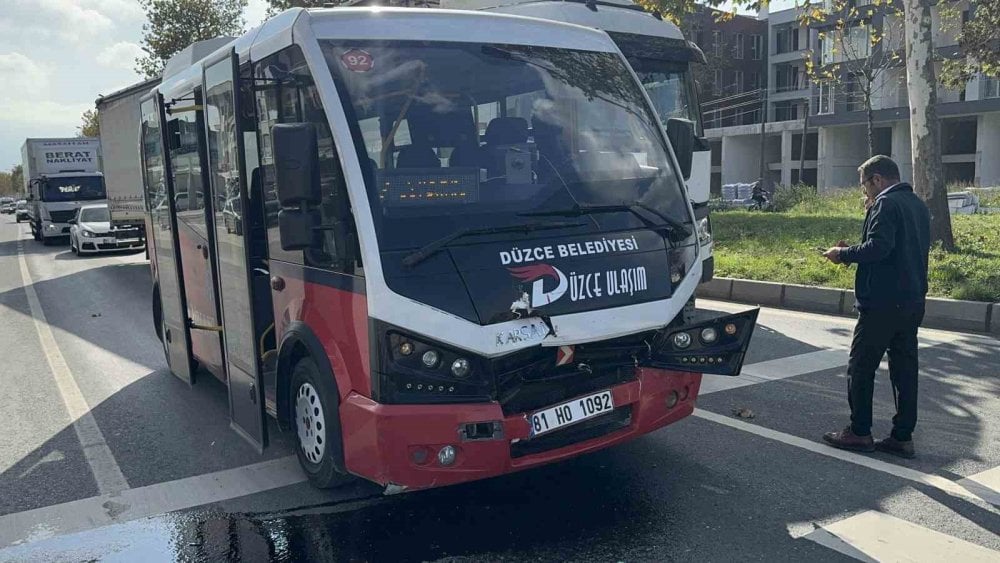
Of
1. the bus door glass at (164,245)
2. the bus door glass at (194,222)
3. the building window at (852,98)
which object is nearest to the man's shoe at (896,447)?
the bus door glass at (194,222)

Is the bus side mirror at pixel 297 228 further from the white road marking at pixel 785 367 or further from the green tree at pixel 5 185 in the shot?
the green tree at pixel 5 185

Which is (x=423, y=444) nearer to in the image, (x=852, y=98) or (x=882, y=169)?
(x=882, y=169)

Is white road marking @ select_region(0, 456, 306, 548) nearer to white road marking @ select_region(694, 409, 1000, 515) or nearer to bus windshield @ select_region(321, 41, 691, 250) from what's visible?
bus windshield @ select_region(321, 41, 691, 250)

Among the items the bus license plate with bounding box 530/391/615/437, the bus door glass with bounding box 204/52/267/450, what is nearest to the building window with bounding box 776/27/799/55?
the bus door glass with bounding box 204/52/267/450

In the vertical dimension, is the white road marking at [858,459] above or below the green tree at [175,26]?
below

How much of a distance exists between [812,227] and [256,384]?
13313 millimetres

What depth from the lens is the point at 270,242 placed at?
502 centimetres

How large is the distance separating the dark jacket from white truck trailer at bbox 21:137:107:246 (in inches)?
1057

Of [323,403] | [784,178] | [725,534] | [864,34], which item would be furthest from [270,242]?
[784,178]

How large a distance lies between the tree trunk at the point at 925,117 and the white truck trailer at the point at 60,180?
24408mm

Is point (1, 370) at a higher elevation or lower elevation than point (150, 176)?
lower

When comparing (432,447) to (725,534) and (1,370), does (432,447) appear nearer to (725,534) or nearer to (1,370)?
(725,534)

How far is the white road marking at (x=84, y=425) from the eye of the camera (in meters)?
5.15

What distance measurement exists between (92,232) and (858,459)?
67.6 ft
